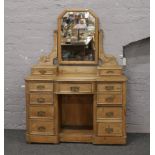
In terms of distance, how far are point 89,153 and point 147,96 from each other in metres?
1.21

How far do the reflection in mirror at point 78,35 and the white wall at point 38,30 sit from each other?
145 millimetres

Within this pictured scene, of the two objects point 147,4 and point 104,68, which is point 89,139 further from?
point 147,4

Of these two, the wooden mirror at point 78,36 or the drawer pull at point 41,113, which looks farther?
the wooden mirror at point 78,36

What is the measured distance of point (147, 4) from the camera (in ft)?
13.2

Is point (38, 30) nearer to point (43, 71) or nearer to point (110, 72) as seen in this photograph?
point (43, 71)

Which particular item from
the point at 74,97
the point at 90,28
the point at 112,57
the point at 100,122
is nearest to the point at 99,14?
the point at 90,28

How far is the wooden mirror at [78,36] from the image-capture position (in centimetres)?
398

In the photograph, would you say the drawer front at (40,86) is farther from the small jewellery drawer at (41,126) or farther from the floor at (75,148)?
the floor at (75,148)

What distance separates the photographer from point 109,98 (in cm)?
364

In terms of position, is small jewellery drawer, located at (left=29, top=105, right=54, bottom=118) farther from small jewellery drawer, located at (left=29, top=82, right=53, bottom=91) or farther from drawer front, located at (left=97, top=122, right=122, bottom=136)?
drawer front, located at (left=97, top=122, right=122, bottom=136)

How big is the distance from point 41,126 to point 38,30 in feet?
4.21

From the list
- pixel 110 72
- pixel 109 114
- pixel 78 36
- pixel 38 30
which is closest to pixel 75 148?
pixel 109 114

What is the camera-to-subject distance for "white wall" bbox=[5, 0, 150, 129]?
4.05 metres

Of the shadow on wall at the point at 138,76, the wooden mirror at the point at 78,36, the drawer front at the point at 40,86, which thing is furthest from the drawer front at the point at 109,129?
the wooden mirror at the point at 78,36
